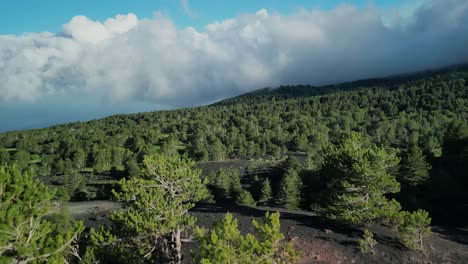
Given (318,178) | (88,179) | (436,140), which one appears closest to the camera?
(318,178)

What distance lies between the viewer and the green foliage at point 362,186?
23.7m

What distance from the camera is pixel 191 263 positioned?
76.1 feet

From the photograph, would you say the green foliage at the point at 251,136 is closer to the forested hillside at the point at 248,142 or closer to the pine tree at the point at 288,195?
the forested hillside at the point at 248,142

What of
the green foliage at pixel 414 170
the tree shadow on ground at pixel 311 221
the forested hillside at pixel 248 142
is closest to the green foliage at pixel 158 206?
the tree shadow on ground at pixel 311 221

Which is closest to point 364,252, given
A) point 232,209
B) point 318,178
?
point 232,209

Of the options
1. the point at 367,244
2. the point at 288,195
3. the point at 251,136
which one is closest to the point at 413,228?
the point at 367,244

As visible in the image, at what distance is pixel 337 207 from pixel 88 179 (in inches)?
3476

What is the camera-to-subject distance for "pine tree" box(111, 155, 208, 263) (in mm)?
17328

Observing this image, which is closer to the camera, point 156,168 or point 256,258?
point 256,258

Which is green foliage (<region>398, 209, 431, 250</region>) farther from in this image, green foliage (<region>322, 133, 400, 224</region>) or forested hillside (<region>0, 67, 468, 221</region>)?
forested hillside (<region>0, 67, 468, 221</region>)

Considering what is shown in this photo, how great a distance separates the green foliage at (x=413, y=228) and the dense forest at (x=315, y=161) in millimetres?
107

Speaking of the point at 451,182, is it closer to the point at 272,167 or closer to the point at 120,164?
the point at 272,167

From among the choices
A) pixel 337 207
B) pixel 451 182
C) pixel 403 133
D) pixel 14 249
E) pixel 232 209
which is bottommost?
Result: pixel 403 133

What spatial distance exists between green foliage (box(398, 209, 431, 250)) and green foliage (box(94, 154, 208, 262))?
14.5m
